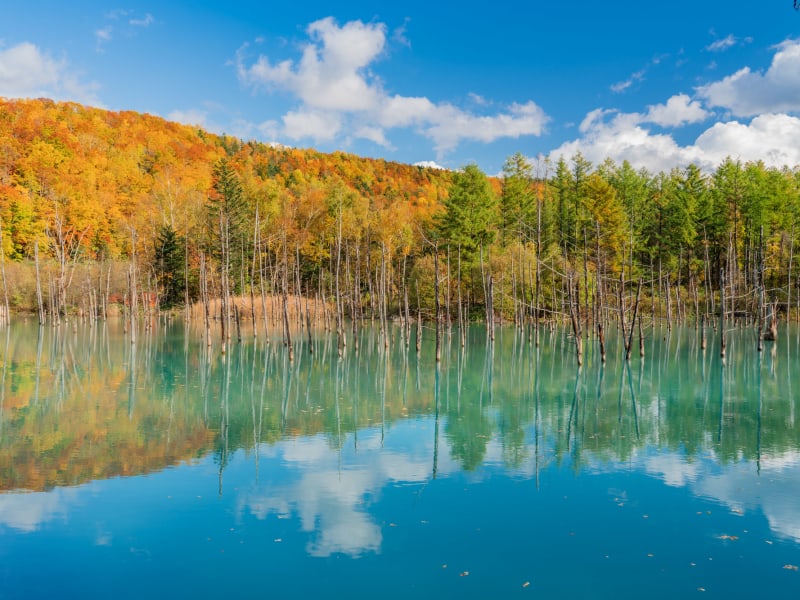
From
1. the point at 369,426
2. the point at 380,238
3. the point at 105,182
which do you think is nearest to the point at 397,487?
the point at 369,426

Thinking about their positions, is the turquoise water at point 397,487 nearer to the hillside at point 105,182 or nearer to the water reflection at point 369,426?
the water reflection at point 369,426

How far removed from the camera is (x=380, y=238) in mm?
58969

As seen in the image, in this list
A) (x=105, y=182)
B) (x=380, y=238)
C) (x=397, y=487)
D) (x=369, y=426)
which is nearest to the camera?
(x=397, y=487)

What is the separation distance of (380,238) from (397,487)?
4851 cm

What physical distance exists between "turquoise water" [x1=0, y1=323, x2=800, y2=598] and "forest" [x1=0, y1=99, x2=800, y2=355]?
27.0 metres

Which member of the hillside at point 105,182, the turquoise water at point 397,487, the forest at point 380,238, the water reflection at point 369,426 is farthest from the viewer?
the hillside at point 105,182

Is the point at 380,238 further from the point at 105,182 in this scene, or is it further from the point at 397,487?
the point at 397,487

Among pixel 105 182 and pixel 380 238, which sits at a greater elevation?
pixel 105 182

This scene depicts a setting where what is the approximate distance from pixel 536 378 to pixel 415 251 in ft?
117

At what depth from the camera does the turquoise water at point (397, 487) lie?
787 cm

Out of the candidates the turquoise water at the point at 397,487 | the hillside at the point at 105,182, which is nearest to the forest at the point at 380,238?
the hillside at the point at 105,182

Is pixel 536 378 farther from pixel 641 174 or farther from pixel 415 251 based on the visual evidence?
pixel 641 174

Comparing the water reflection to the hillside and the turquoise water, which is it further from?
the hillside

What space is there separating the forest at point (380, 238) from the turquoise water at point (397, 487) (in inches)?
1061
